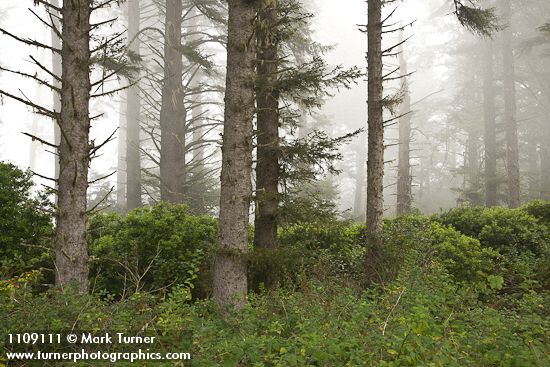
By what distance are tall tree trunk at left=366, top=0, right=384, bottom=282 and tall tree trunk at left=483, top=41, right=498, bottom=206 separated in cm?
1342

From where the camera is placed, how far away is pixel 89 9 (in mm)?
5672

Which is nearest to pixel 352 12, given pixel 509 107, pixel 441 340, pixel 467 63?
pixel 467 63

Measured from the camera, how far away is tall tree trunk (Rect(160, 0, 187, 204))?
42.0 feet

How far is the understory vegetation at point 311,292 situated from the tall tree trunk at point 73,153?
0.31 meters

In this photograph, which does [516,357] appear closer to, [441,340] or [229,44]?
[441,340]

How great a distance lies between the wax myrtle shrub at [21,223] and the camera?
6.88m

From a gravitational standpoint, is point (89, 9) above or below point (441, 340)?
above

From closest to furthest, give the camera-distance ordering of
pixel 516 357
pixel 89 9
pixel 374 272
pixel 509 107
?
pixel 516 357 → pixel 89 9 → pixel 374 272 → pixel 509 107

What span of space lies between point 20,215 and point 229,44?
456 centimetres

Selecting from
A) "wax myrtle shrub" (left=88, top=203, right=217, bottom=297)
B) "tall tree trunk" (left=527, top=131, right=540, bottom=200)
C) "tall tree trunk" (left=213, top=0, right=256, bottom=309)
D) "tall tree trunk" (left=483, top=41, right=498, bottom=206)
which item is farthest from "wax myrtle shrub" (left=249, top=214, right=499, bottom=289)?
"tall tree trunk" (left=527, top=131, right=540, bottom=200)

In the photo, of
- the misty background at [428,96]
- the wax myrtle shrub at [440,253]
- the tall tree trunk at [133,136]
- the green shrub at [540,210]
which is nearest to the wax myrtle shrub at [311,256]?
the wax myrtle shrub at [440,253]

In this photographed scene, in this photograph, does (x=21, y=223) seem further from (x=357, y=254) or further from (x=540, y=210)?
(x=540, y=210)

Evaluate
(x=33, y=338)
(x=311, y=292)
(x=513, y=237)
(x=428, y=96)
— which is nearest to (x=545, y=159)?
(x=428, y=96)

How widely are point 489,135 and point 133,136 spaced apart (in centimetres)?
1779
